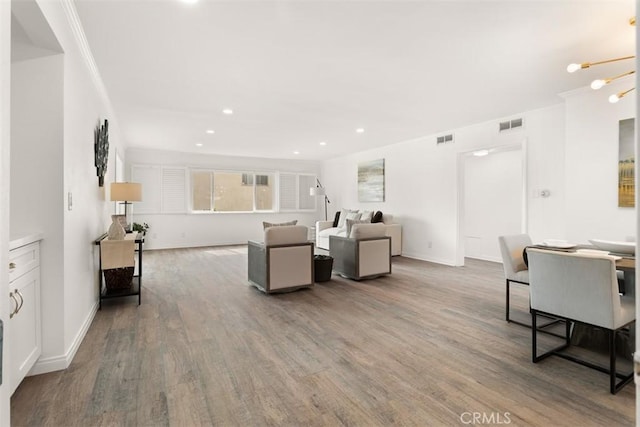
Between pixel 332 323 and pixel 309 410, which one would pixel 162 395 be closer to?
pixel 309 410

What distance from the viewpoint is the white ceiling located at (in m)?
2.33

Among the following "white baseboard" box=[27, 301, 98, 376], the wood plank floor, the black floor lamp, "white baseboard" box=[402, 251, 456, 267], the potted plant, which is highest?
the black floor lamp

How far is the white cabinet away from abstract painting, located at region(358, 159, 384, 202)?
6559 mm

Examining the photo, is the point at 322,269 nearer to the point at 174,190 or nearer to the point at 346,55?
the point at 346,55

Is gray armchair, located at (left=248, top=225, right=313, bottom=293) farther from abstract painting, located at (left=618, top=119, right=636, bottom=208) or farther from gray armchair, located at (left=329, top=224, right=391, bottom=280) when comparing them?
abstract painting, located at (left=618, top=119, right=636, bottom=208)

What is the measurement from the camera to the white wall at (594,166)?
3652 millimetres

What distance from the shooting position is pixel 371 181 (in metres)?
7.99

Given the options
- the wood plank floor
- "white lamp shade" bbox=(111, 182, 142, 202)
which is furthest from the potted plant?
the wood plank floor

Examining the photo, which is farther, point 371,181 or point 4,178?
point 371,181

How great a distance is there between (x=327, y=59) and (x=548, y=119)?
11.6 ft

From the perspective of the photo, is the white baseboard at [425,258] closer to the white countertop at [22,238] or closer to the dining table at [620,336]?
the dining table at [620,336]

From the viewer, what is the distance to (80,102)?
9.08 ft

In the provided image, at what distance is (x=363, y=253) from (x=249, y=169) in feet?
18.1

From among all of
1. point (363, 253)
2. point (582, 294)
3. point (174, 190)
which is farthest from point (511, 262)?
point (174, 190)
